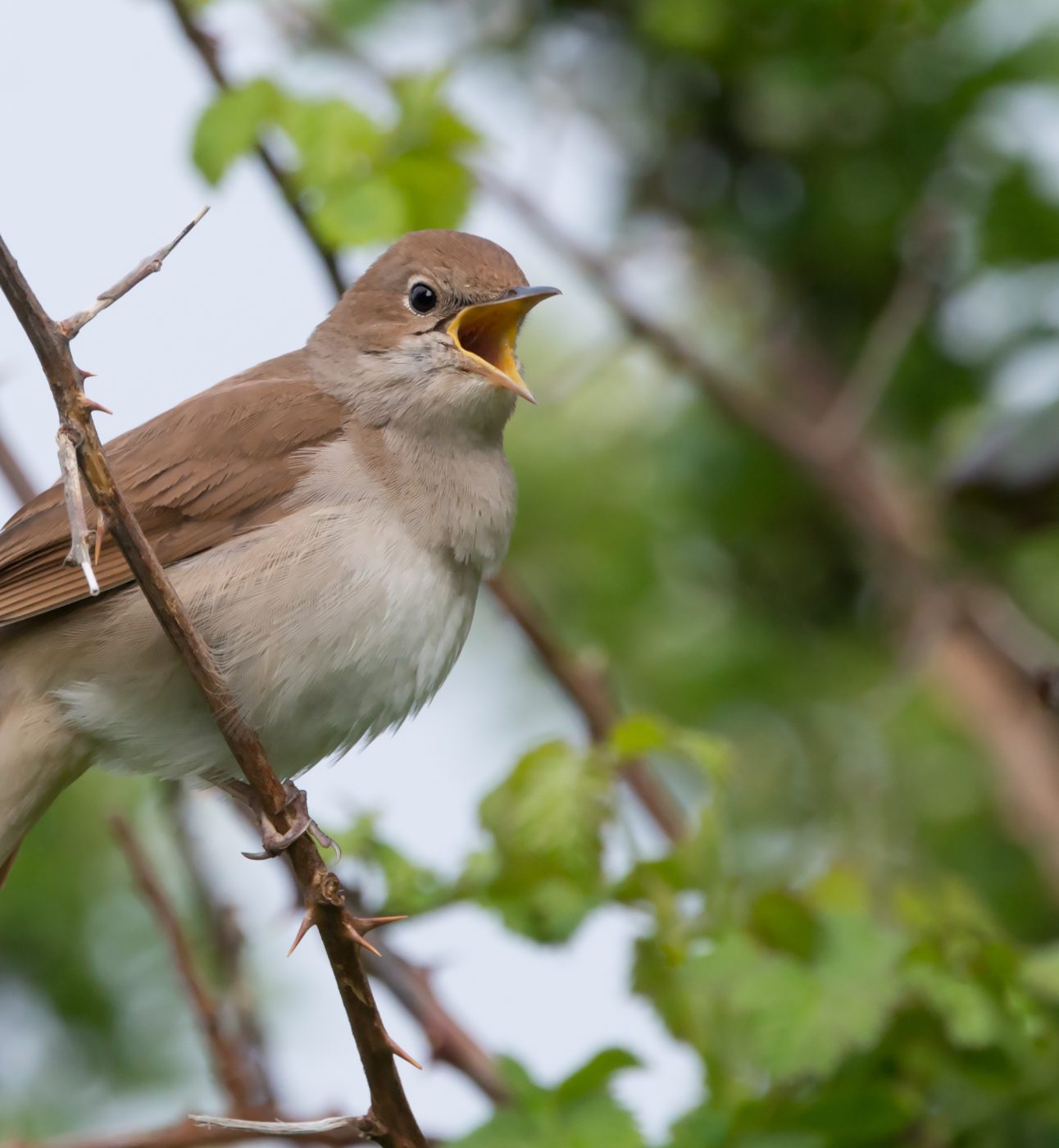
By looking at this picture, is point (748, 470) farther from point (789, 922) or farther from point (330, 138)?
point (789, 922)

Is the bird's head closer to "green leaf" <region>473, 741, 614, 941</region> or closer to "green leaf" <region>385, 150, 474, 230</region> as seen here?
"green leaf" <region>385, 150, 474, 230</region>

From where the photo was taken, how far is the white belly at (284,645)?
13.1 ft

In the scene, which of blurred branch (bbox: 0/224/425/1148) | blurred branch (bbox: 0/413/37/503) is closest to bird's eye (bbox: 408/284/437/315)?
blurred branch (bbox: 0/413/37/503)

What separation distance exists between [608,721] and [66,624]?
142 centimetres

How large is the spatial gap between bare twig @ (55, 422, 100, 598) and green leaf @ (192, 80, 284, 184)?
71.6 inches

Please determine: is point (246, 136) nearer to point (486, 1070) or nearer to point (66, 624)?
point (66, 624)

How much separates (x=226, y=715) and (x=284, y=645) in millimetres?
934

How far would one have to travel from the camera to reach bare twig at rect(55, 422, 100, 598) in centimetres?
252

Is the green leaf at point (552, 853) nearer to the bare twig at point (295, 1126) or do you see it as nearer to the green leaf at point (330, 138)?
the bare twig at point (295, 1126)

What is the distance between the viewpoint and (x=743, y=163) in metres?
6.23

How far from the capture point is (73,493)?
8.39 ft

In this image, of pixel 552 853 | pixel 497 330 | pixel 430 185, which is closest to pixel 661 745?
pixel 552 853

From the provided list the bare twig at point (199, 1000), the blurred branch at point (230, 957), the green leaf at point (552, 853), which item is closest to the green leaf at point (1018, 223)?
the green leaf at point (552, 853)

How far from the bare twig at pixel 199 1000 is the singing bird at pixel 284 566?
29cm
